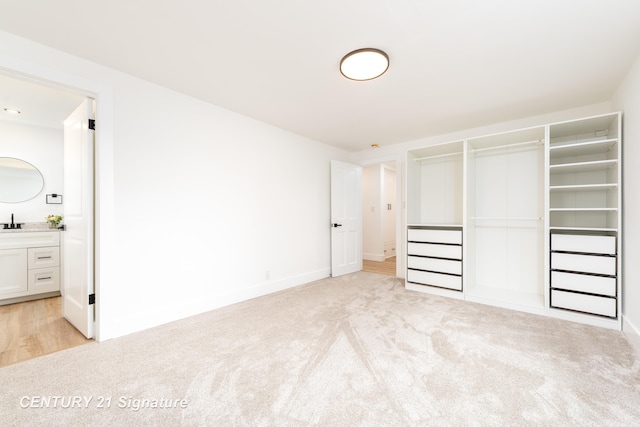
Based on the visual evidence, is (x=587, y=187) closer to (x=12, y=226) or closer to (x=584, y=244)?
(x=584, y=244)

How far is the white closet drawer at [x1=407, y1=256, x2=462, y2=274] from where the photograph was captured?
345 centimetres

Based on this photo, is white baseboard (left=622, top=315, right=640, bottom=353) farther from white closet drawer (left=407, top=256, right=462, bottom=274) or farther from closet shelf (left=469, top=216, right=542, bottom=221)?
white closet drawer (left=407, top=256, right=462, bottom=274)

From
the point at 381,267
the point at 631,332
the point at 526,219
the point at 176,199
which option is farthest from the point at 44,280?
the point at 631,332

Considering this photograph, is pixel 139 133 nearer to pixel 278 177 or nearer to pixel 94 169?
pixel 94 169

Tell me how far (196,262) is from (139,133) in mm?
1414

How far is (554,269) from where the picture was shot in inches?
109

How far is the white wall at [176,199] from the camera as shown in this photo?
2299 mm

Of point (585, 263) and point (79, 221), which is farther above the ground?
point (79, 221)

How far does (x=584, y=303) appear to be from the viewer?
2621mm

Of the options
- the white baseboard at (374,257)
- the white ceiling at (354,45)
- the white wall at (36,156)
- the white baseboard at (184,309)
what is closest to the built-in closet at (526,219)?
the white ceiling at (354,45)

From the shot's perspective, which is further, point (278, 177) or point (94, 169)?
point (278, 177)

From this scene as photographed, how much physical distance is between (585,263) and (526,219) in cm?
82

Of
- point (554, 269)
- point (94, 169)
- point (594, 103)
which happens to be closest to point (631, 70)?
point (594, 103)

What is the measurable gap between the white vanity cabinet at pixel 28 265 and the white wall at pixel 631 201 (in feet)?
20.9
